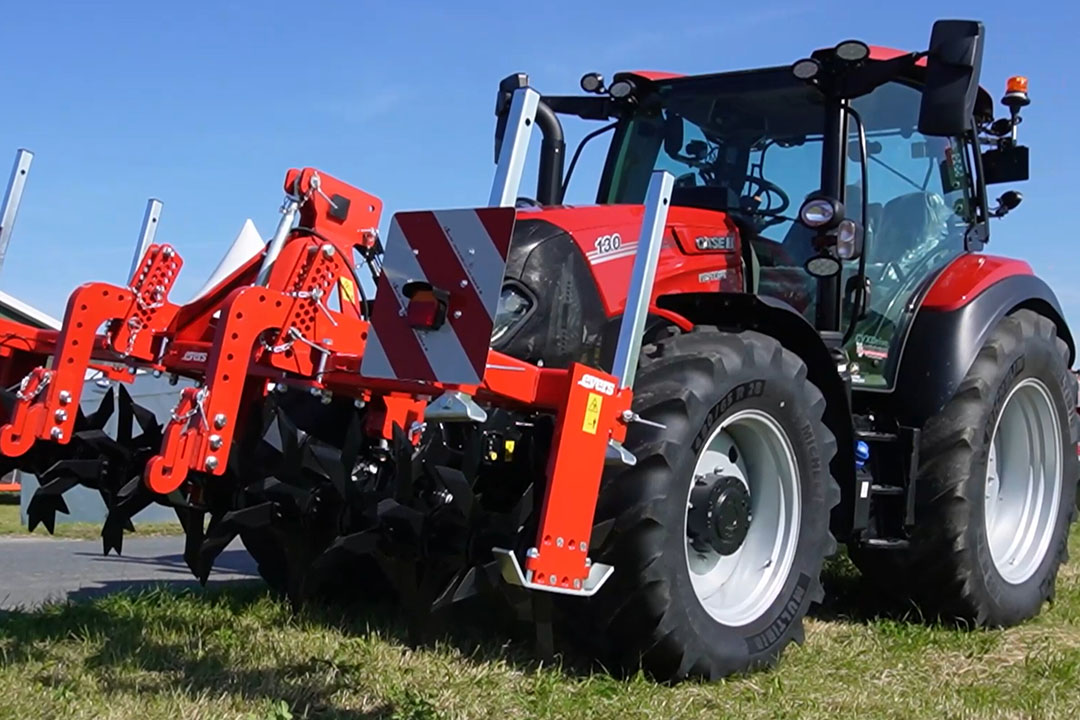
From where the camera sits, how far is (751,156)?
5410 millimetres

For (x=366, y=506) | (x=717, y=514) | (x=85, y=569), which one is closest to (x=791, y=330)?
(x=717, y=514)

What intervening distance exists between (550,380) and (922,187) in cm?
287

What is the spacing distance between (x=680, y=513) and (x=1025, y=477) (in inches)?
114

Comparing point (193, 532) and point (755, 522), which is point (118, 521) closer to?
point (193, 532)

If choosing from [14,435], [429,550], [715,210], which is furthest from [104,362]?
[715,210]

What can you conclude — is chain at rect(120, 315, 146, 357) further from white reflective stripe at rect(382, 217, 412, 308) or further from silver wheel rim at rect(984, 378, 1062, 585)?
silver wheel rim at rect(984, 378, 1062, 585)

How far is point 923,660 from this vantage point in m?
4.60

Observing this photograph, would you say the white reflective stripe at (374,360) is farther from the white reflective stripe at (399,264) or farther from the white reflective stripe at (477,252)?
the white reflective stripe at (477,252)

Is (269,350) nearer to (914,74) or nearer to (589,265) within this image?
(589,265)

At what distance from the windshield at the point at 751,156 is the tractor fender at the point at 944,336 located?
0.52 m

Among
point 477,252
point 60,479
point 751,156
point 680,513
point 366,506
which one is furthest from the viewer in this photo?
point 751,156

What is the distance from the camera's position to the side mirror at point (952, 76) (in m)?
4.34

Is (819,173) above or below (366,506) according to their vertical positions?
above

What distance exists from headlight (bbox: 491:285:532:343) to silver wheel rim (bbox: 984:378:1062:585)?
8.86ft
